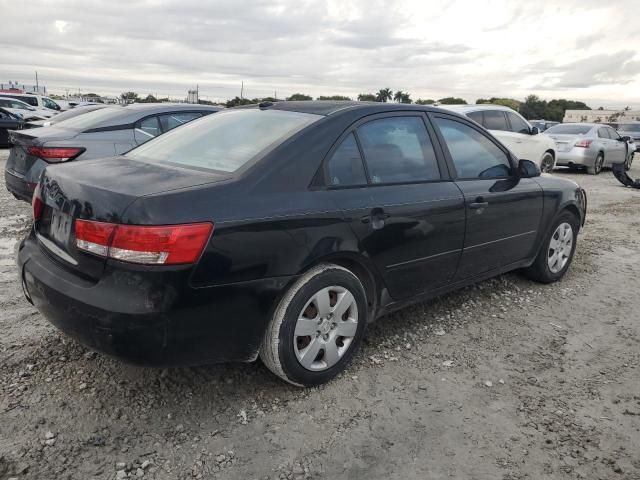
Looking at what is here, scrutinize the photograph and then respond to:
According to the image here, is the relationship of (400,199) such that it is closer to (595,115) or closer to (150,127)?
(150,127)

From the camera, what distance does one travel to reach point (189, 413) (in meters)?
2.79

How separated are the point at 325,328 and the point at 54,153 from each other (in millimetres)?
4180

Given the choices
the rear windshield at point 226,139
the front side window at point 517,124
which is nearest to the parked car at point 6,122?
the front side window at point 517,124

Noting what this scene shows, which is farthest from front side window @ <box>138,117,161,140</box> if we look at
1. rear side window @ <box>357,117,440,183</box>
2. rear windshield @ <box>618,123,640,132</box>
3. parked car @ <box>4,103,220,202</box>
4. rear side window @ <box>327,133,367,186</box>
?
rear windshield @ <box>618,123,640,132</box>

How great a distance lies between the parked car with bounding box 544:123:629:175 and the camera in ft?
46.5

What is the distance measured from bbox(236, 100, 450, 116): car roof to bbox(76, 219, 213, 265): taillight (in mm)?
1252

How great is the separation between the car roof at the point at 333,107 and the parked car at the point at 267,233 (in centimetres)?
1

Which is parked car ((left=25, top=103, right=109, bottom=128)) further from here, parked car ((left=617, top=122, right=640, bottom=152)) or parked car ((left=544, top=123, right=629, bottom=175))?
parked car ((left=617, top=122, right=640, bottom=152))

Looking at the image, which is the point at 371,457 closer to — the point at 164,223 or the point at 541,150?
the point at 164,223

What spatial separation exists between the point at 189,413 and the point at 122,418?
1.07 feet

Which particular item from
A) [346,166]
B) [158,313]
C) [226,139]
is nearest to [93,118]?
[226,139]

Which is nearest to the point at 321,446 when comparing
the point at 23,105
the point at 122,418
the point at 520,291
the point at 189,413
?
the point at 189,413

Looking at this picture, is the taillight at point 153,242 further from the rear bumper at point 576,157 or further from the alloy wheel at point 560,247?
the rear bumper at point 576,157

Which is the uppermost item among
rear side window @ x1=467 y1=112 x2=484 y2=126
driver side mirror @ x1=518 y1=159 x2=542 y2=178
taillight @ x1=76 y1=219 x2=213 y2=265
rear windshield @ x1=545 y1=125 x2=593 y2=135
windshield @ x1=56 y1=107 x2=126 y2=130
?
rear side window @ x1=467 y1=112 x2=484 y2=126
